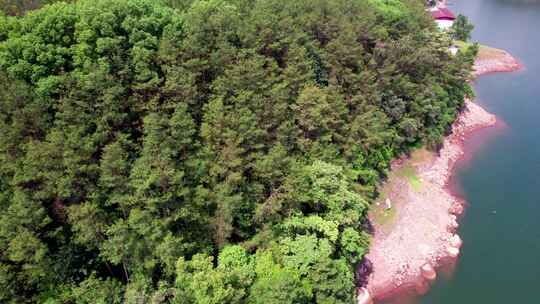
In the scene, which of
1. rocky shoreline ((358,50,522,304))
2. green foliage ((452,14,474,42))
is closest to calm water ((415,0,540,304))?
rocky shoreline ((358,50,522,304))

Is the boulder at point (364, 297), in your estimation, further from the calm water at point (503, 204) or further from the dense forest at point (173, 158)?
the calm water at point (503, 204)

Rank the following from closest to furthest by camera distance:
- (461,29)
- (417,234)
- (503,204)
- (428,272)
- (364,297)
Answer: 1. (364,297)
2. (428,272)
3. (417,234)
4. (503,204)
5. (461,29)

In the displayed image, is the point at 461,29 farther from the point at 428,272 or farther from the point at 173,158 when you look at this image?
the point at 173,158

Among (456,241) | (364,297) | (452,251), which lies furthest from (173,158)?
(456,241)

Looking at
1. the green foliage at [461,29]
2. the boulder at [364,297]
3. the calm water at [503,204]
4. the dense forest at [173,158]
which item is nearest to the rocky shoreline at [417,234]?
the boulder at [364,297]

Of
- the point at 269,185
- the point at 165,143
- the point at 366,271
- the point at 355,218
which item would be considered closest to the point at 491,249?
the point at 366,271

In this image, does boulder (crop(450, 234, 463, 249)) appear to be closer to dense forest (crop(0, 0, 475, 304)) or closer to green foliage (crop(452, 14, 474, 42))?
dense forest (crop(0, 0, 475, 304))
